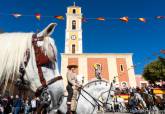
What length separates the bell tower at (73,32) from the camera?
54.6 metres

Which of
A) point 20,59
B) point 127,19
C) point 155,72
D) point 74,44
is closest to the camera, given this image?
point 20,59

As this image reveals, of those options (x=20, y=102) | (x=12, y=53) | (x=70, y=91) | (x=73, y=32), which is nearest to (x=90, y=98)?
(x=70, y=91)

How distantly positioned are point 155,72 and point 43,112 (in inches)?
1715

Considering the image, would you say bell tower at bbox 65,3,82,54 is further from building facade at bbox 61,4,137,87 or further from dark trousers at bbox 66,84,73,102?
dark trousers at bbox 66,84,73,102

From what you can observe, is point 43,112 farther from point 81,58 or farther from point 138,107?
point 81,58

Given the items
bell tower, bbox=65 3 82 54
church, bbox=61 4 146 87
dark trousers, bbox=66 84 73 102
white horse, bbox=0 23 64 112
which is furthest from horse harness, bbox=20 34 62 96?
bell tower, bbox=65 3 82 54

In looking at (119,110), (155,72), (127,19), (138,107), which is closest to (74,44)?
(155,72)

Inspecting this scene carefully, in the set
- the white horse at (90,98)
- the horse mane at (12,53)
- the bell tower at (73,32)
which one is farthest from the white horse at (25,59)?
the bell tower at (73,32)

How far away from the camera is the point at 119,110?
838 inches

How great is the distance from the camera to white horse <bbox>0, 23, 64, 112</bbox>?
7.25 ft

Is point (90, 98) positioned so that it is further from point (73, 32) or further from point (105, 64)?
point (73, 32)

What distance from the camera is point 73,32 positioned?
56406mm

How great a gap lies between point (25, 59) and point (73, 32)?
5441 cm

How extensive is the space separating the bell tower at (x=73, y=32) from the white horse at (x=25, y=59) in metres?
50.9
